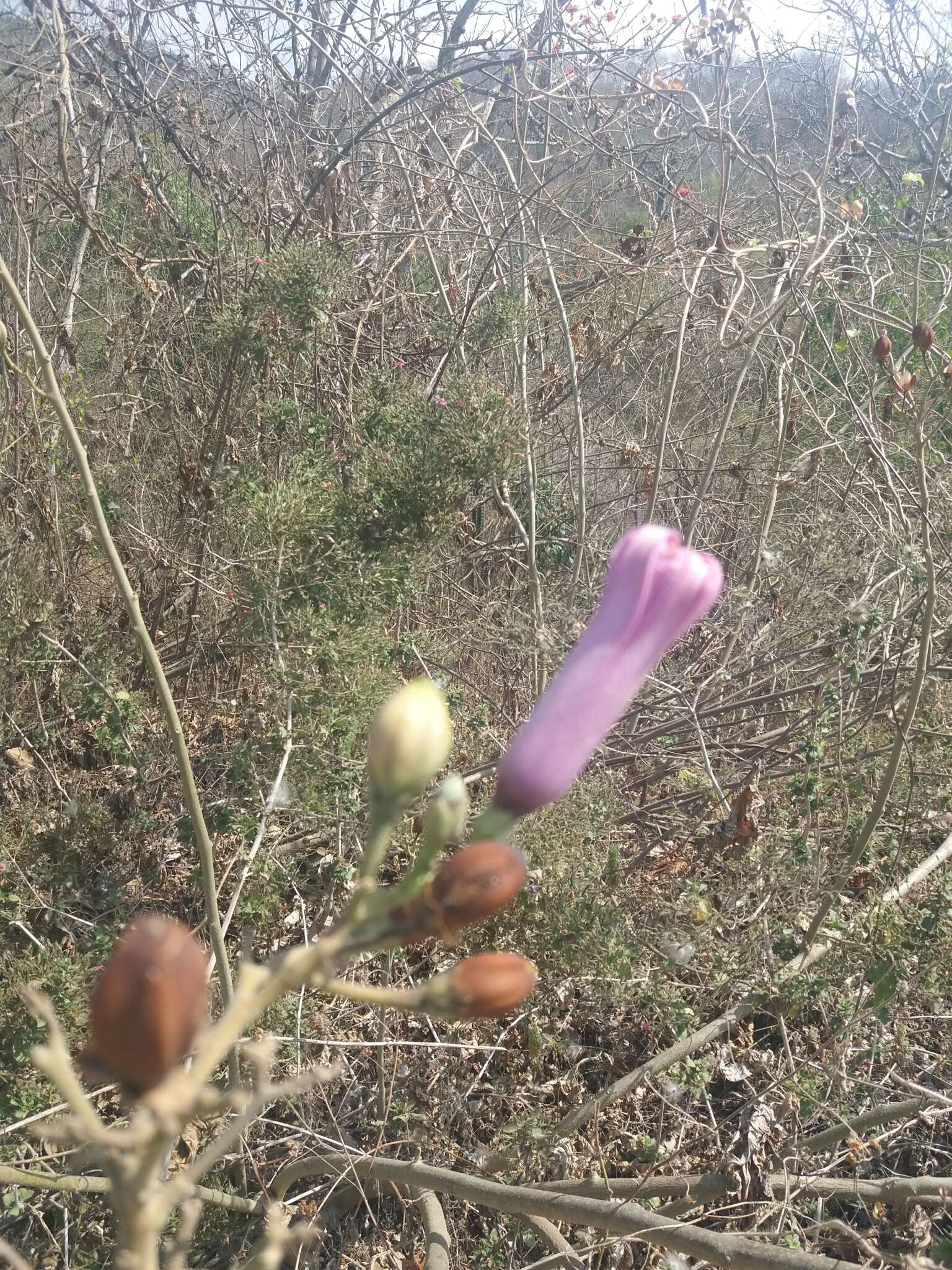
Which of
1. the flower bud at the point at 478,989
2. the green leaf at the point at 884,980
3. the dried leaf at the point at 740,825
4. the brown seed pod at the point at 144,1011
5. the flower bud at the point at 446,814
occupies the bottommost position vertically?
the green leaf at the point at 884,980

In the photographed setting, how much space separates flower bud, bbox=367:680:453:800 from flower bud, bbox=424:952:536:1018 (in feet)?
0.37

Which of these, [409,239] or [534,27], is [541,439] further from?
[534,27]

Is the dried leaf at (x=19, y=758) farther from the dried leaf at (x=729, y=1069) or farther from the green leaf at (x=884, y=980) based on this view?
the green leaf at (x=884, y=980)

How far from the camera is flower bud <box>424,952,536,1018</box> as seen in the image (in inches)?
21.3

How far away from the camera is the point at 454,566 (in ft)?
12.7

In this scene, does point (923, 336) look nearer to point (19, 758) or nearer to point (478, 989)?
point (478, 989)

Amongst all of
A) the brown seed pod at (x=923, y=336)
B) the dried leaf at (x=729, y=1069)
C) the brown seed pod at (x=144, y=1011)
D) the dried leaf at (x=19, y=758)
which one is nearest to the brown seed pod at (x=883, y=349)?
the brown seed pod at (x=923, y=336)

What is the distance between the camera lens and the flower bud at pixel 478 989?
0.54 m

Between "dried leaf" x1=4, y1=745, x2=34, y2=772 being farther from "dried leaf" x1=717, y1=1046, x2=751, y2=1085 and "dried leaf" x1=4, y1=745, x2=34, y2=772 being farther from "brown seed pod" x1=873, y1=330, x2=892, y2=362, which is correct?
"brown seed pod" x1=873, y1=330, x2=892, y2=362

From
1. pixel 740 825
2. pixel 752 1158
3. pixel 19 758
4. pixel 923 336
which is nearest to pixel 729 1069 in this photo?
pixel 752 1158

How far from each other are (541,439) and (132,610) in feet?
9.62

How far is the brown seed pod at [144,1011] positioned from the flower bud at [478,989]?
0.15 meters

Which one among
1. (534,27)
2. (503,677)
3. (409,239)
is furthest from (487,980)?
(534,27)

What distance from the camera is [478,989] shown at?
0.54 m
